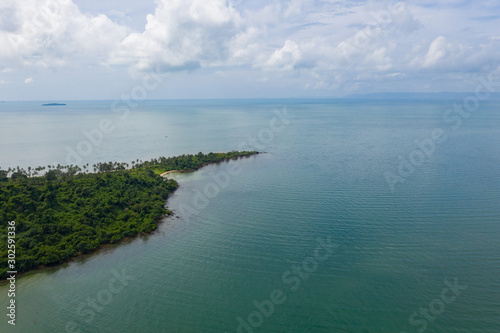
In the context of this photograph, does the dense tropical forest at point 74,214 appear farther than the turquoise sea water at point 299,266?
Yes

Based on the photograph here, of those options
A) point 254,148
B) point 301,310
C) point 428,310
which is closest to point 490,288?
point 428,310

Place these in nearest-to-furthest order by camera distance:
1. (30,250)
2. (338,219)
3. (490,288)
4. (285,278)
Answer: (490,288) < (285,278) < (30,250) < (338,219)

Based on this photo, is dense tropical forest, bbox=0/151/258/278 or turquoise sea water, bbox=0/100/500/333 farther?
dense tropical forest, bbox=0/151/258/278

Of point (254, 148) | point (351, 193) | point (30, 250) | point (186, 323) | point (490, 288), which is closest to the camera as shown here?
point (186, 323)

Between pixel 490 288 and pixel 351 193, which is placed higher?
pixel 351 193

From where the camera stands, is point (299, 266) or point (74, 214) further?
point (74, 214)

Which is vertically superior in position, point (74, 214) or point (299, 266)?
point (74, 214)

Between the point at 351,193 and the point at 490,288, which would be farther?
the point at 351,193

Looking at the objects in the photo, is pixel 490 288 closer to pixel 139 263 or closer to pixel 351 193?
pixel 351 193
